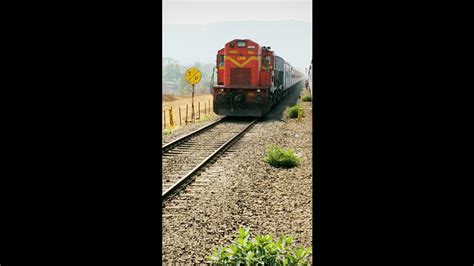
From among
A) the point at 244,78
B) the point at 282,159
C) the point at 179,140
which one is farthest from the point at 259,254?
the point at 244,78

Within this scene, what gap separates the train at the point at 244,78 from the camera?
1806 cm

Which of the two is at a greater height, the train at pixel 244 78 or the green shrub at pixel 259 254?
the train at pixel 244 78

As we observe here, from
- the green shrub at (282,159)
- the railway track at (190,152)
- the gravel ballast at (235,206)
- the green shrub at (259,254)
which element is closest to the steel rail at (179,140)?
the railway track at (190,152)

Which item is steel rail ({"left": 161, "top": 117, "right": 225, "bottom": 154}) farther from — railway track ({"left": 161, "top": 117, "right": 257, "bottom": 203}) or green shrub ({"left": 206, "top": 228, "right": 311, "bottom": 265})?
green shrub ({"left": 206, "top": 228, "right": 311, "bottom": 265})

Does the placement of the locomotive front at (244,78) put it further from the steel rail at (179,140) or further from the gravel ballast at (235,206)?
the gravel ballast at (235,206)

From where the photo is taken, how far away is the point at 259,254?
3936 mm

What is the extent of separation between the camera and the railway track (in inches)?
307
